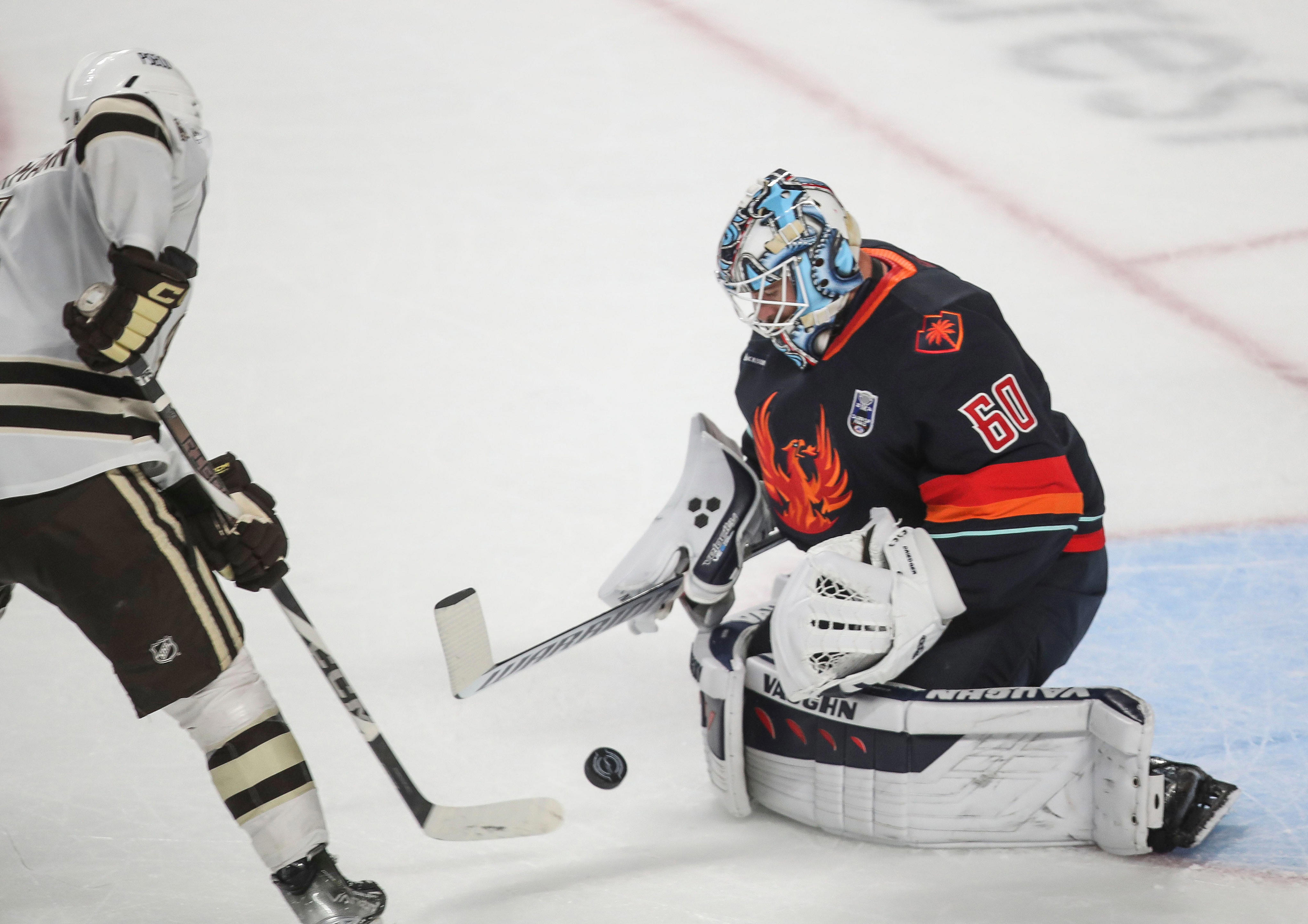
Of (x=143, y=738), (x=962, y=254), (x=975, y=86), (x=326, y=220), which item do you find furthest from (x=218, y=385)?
(x=975, y=86)

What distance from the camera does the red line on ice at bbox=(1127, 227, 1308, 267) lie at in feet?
14.2

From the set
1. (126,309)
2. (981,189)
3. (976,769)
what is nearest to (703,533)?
(976,769)

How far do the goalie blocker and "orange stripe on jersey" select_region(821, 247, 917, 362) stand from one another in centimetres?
55

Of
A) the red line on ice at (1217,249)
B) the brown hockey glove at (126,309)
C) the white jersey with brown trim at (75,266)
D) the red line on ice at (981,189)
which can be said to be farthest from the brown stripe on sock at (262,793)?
the red line on ice at (1217,249)

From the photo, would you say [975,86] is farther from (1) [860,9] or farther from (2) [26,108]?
(2) [26,108]

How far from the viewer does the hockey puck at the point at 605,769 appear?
2.48m

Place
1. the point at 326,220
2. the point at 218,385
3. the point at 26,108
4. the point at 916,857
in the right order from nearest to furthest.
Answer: the point at 916,857 < the point at 218,385 < the point at 326,220 < the point at 26,108

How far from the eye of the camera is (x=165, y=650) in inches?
79.6

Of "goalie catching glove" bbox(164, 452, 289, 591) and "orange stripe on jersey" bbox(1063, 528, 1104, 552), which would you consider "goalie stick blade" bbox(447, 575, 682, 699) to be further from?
"orange stripe on jersey" bbox(1063, 528, 1104, 552)

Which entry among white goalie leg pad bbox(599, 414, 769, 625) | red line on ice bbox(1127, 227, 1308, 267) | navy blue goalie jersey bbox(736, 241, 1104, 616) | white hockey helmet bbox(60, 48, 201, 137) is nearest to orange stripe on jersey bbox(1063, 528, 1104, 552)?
navy blue goalie jersey bbox(736, 241, 1104, 616)

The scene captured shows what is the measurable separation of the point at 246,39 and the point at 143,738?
358 centimetres

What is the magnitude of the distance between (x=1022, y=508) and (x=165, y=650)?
1.30m

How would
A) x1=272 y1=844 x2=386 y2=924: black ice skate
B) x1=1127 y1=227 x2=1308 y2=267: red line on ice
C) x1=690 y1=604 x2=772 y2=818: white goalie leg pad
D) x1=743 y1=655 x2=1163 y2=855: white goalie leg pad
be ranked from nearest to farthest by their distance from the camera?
x1=272 y1=844 x2=386 y2=924: black ice skate
x1=743 y1=655 x2=1163 y2=855: white goalie leg pad
x1=690 y1=604 x2=772 y2=818: white goalie leg pad
x1=1127 y1=227 x2=1308 y2=267: red line on ice

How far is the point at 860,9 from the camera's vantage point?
5672 mm
